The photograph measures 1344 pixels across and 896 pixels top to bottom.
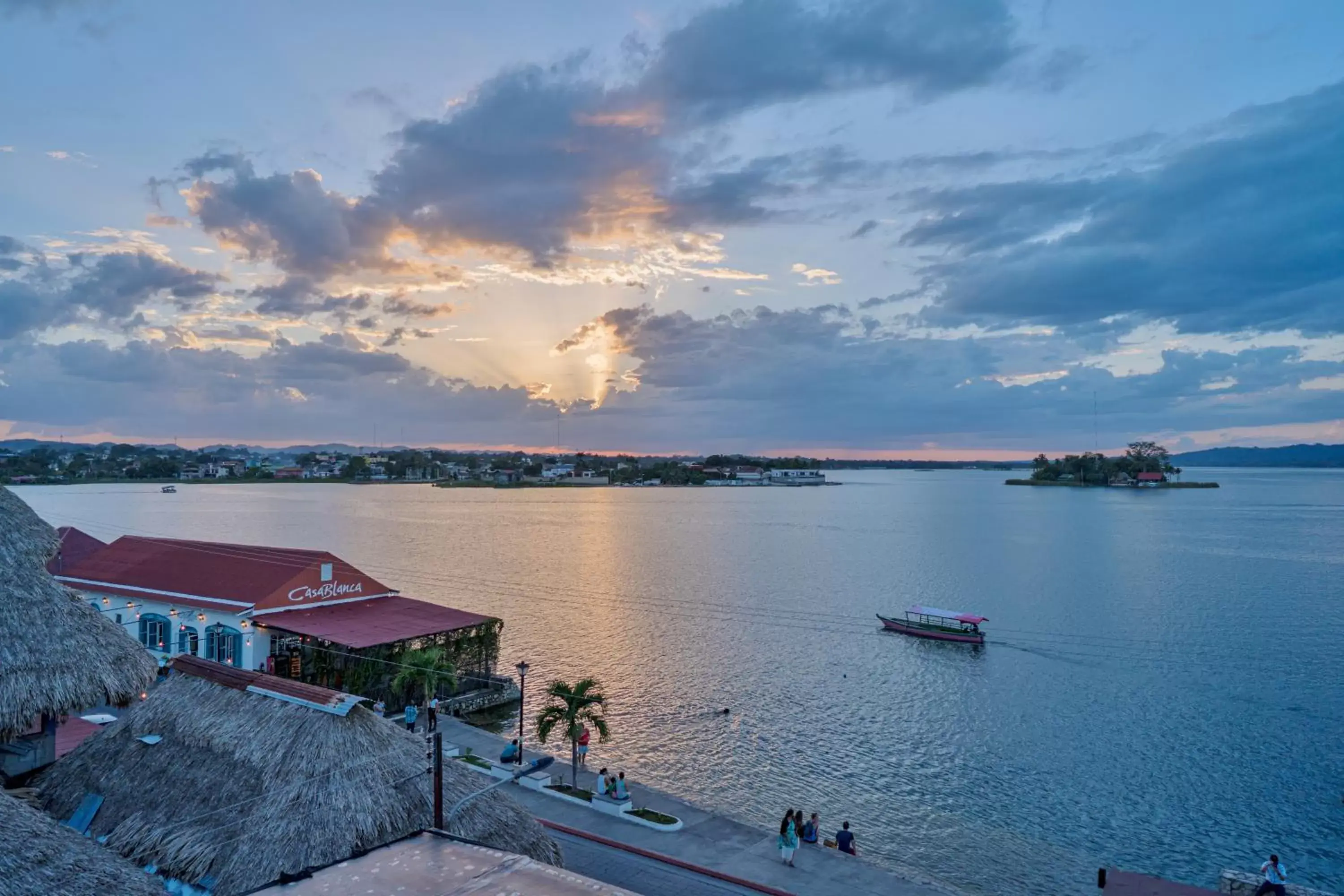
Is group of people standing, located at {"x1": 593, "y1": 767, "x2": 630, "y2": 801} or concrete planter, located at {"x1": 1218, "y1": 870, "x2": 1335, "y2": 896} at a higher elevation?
group of people standing, located at {"x1": 593, "y1": 767, "x2": 630, "y2": 801}

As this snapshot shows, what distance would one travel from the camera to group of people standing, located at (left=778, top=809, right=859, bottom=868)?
67.2ft

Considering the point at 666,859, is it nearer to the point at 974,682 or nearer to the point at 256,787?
the point at 256,787

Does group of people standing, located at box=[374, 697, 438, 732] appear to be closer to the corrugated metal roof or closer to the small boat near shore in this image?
the corrugated metal roof

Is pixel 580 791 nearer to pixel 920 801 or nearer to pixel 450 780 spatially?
pixel 450 780

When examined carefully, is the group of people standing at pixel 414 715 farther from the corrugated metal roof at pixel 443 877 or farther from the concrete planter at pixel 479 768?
the corrugated metal roof at pixel 443 877

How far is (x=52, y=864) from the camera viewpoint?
11.2m

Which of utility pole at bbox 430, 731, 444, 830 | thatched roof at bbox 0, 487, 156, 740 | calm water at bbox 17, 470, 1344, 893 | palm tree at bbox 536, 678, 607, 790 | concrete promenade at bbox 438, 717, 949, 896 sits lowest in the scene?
calm water at bbox 17, 470, 1344, 893

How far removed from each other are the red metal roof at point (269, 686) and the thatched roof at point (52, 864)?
5.40 meters

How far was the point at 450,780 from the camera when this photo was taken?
58.3 feet

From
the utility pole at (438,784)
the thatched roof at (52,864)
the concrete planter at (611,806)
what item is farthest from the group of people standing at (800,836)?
the thatched roof at (52,864)

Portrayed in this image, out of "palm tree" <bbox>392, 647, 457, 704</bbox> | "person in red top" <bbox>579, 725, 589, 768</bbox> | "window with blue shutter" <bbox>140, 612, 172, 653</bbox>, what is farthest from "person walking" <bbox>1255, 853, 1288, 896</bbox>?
"window with blue shutter" <bbox>140, 612, 172, 653</bbox>

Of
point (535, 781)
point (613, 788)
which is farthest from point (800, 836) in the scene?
point (535, 781)

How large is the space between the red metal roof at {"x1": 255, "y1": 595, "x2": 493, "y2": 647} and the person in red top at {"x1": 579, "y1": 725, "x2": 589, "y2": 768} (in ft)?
30.0

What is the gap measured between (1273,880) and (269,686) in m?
23.9
